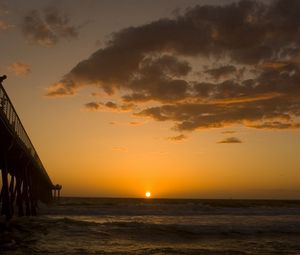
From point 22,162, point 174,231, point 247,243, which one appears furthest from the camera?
point 22,162

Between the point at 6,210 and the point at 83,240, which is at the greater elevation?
the point at 6,210

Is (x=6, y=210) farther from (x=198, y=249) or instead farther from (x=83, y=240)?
(x=198, y=249)

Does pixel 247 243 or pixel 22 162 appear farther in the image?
pixel 22 162

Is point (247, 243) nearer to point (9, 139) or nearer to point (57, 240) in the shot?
point (57, 240)

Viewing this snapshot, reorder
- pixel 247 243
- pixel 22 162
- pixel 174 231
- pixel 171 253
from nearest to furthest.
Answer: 1. pixel 171 253
2. pixel 247 243
3. pixel 174 231
4. pixel 22 162

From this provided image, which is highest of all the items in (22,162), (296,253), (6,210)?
(22,162)

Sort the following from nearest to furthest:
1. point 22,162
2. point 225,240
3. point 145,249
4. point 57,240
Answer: point 145,249
point 57,240
point 225,240
point 22,162

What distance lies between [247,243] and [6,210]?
34.1ft

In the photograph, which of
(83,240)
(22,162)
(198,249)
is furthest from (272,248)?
(22,162)

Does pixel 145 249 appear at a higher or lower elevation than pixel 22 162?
lower

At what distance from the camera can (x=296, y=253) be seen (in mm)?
14102

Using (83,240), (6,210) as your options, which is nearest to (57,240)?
(83,240)

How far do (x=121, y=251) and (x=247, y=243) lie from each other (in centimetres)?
597

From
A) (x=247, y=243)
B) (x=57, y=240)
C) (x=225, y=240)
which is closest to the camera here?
(x=57, y=240)
